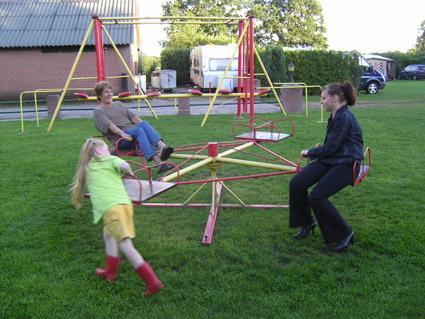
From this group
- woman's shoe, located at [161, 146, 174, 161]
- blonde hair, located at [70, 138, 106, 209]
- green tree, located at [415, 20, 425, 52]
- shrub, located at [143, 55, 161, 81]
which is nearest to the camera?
blonde hair, located at [70, 138, 106, 209]

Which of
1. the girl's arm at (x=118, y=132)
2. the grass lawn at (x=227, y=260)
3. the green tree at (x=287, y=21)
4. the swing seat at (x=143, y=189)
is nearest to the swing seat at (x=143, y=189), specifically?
the swing seat at (x=143, y=189)

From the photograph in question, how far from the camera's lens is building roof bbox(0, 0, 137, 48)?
24078mm

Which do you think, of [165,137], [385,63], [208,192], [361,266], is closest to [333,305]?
[361,266]

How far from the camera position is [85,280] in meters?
3.76

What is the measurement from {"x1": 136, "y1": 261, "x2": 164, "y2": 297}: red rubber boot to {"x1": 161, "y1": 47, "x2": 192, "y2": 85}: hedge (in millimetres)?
30566

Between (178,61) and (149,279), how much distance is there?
30.8 metres

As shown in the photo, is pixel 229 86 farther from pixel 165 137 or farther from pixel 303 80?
pixel 165 137

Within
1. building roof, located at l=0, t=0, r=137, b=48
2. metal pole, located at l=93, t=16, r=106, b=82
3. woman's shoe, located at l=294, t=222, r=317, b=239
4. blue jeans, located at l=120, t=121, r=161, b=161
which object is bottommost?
woman's shoe, located at l=294, t=222, r=317, b=239

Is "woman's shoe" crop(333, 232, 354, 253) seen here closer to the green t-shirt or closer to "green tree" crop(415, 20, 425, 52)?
the green t-shirt

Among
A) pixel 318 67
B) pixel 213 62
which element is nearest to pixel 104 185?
pixel 318 67

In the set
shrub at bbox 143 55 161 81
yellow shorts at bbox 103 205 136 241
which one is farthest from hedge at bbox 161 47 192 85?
yellow shorts at bbox 103 205 136 241

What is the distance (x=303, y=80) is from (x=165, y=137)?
1574 centimetres

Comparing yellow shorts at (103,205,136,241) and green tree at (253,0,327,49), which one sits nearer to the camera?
yellow shorts at (103,205,136,241)

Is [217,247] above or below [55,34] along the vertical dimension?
below
